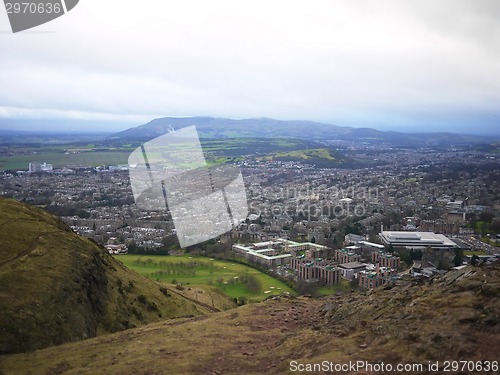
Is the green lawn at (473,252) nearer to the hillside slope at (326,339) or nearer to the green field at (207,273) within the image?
the green field at (207,273)

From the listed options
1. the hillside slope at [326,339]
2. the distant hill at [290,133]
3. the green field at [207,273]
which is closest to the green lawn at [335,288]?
the green field at [207,273]

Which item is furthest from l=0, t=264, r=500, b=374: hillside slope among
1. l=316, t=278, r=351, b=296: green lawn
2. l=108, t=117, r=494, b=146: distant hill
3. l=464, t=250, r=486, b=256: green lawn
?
l=108, t=117, r=494, b=146: distant hill

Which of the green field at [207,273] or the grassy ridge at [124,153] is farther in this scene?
the grassy ridge at [124,153]

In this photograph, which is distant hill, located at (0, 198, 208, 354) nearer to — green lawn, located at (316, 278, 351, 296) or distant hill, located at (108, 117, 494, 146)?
green lawn, located at (316, 278, 351, 296)

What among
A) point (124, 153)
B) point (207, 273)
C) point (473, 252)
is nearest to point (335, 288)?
point (207, 273)

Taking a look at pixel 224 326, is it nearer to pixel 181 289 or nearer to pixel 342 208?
pixel 181 289

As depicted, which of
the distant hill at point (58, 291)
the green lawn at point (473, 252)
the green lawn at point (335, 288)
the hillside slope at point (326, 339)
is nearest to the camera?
the hillside slope at point (326, 339)

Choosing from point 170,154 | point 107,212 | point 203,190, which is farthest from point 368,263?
point 107,212

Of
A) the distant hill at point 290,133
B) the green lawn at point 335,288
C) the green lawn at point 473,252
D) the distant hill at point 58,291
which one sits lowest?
the green lawn at point 335,288
